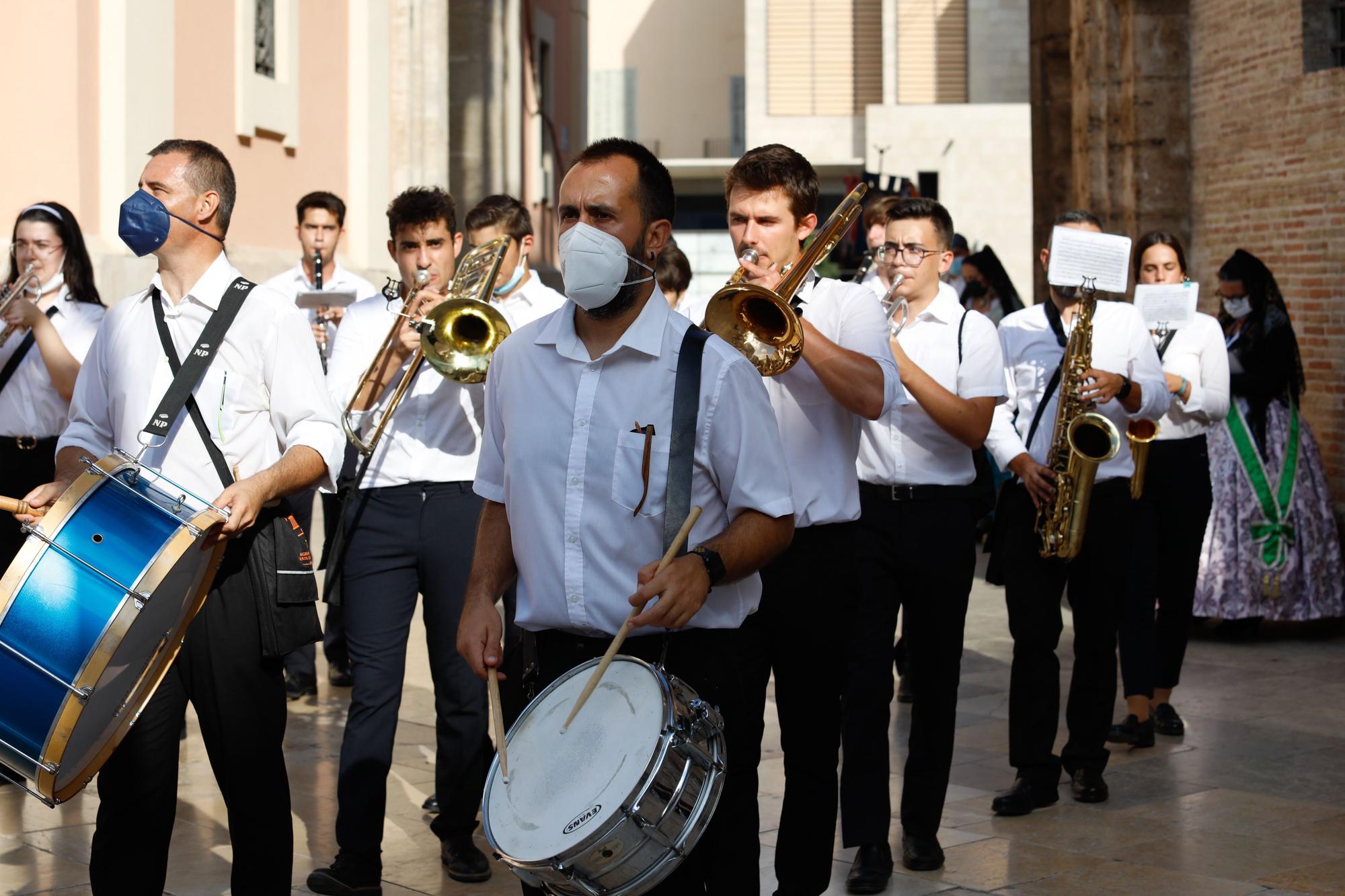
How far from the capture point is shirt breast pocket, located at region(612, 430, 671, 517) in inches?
136

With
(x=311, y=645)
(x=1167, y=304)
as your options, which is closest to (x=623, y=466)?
(x=1167, y=304)

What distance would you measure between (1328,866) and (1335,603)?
180 inches

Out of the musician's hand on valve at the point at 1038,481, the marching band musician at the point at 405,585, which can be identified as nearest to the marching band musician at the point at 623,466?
the marching band musician at the point at 405,585

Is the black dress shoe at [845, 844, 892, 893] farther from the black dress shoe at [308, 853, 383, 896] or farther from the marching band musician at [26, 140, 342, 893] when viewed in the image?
the marching band musician at [26, 140, 342, 893]

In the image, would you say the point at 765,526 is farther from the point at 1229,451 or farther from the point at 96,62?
the point at 96,62

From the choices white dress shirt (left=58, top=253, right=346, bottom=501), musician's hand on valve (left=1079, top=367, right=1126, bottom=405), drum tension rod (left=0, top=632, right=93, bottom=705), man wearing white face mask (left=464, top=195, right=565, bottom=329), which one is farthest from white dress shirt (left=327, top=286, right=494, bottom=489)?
musician's hand on valve (left=1079, top=367, right=1126, bottom=405)

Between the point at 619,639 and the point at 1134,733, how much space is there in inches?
179

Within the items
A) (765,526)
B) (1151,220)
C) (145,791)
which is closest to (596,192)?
(765,526)

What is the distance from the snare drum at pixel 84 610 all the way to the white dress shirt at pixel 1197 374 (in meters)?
4.85

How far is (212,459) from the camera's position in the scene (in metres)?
4.24

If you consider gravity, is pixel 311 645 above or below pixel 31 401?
below

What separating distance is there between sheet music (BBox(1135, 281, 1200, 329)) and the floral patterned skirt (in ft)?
7.80

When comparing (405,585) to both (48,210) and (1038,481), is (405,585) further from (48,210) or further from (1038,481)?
(48,210)

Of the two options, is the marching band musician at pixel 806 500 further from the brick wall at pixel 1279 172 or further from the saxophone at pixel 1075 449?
the brick wall at pixel 1279 172
